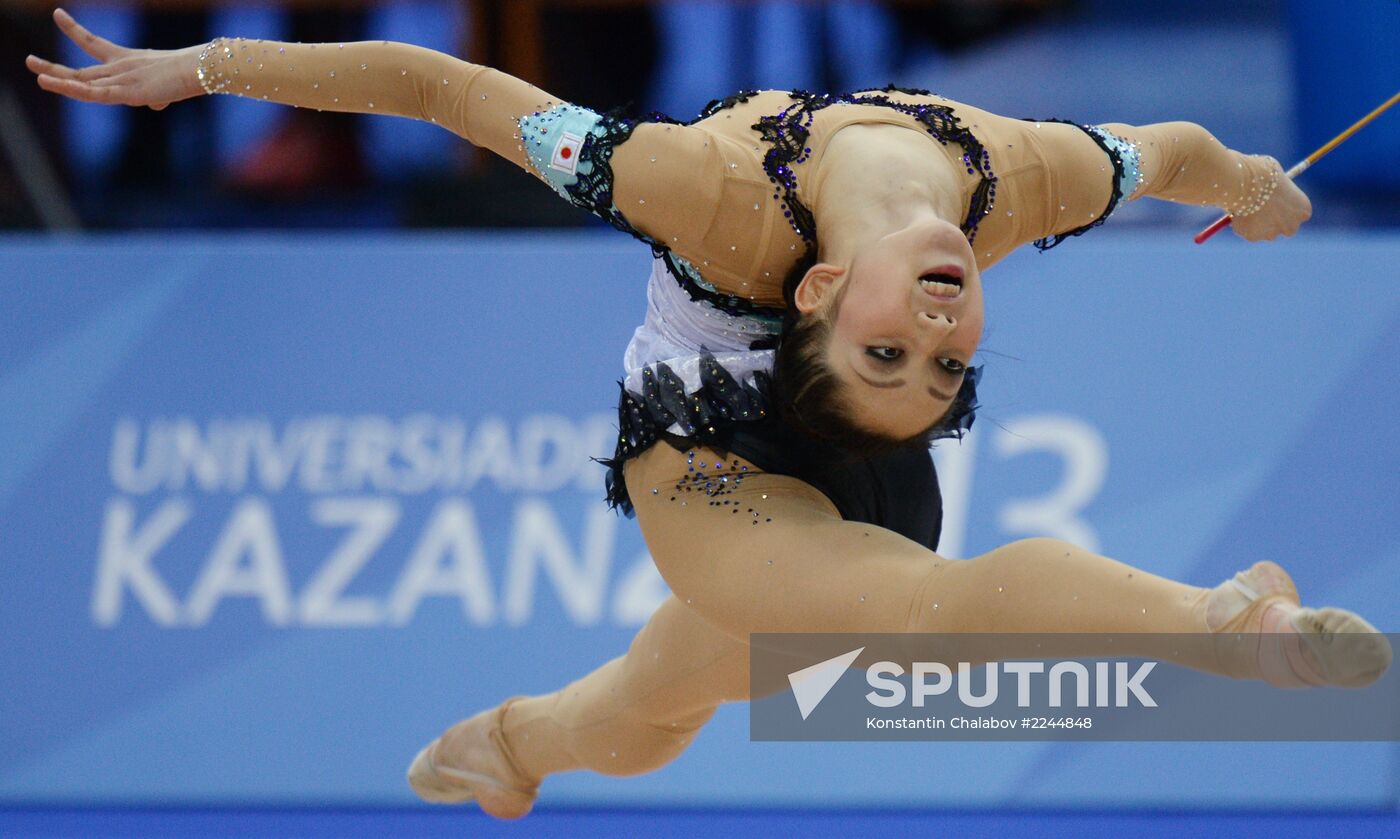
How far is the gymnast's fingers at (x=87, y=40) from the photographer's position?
2.17m

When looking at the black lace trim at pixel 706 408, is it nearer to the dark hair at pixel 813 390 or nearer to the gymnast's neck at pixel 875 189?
the dark hair at pixel 813 390

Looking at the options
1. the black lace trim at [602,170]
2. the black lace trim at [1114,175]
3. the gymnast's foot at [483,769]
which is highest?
the black lace trim at [1114,175]

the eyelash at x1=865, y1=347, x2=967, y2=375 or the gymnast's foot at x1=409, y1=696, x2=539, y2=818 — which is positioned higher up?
the eyelash at x1=865, y1=347, x2=967, y2=375

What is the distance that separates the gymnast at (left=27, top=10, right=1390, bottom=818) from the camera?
170 cm

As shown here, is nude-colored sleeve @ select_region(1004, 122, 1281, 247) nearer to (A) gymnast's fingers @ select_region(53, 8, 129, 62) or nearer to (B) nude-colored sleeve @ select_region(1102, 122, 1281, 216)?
(B) nude-colored sleeve @ select_region(1102, 122, 1281, 216)

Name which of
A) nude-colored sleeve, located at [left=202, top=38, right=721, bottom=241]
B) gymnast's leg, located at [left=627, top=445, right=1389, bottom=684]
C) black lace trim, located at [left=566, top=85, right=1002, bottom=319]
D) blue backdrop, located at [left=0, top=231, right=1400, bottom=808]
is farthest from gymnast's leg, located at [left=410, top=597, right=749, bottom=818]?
blue backdrop, located at [left=0, top=231, right=1400, bottom=808]

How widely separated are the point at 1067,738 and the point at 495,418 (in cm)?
145

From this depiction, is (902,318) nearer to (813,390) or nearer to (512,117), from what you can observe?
(813,390)

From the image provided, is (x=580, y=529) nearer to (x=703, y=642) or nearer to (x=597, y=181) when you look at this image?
(x=703, y=642)

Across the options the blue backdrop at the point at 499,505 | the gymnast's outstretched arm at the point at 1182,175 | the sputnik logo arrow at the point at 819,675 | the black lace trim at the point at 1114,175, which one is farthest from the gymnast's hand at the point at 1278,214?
the blue backdrop at the point at 499,505

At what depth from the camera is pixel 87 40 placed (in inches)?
86.7

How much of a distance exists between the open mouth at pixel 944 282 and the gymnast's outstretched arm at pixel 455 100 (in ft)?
0.96

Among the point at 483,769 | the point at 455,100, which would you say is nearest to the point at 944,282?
the point at 455,100

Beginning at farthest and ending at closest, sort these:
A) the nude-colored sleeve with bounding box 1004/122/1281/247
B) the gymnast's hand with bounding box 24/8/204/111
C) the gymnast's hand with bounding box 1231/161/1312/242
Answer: the gymnast's hand with bounding box 1231/161/1312/242 → the gymnast's hand with bounding box 24/8/204/111 → the nude-colored sleeve with bounding box 1004/122/1281/247
